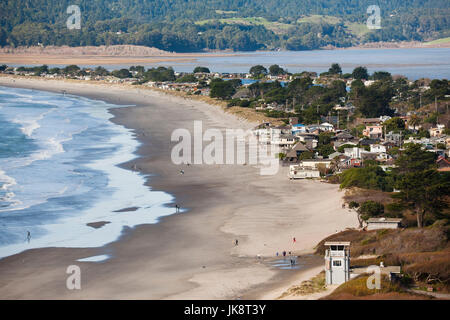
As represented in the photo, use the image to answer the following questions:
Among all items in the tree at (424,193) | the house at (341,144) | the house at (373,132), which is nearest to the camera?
the tree at (424,193)

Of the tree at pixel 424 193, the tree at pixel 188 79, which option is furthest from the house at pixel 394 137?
the tree at pixel 188 79

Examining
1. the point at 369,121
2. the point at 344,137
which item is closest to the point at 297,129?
the point at 344,137

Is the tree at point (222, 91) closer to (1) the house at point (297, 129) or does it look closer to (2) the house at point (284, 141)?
(1) the house at point (297, 129)

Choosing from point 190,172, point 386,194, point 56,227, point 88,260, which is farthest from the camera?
point 190,172

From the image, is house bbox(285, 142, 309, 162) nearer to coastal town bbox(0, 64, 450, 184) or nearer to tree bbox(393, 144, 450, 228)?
coastal town bbox(0, 64, 450, 184)
